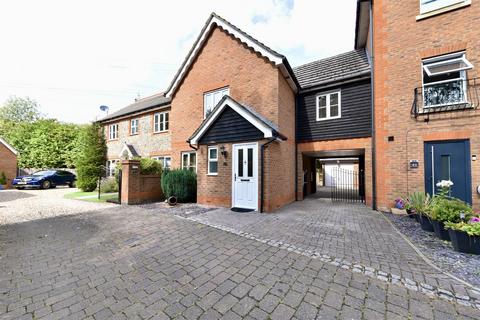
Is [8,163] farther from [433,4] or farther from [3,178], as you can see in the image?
[433,4]

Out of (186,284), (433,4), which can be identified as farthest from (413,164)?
(186,284)

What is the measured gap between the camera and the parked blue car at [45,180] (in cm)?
1728

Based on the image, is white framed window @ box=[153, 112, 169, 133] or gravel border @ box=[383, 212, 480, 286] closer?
gravel border @ box=[383, 212, 480, 286]

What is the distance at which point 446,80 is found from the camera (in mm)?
7609

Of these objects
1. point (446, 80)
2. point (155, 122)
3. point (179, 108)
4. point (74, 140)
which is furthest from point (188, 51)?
point (74, 140)

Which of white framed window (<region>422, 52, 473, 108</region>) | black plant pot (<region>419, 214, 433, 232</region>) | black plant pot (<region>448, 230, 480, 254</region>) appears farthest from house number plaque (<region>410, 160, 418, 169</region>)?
black plant pot (<region>448, 230, 480, 254</region>)

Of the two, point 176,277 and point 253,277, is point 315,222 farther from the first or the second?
point 176,277

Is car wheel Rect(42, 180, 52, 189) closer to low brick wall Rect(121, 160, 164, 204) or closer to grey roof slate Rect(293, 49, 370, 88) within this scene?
low brick wall Rect(121, 160, 164, 204)

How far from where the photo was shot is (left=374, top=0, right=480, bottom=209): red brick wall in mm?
7293

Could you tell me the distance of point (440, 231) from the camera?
502cm

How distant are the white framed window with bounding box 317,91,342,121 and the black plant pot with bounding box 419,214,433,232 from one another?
18.9ft

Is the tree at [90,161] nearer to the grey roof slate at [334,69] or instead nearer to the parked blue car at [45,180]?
the parked blue car at [45,180]

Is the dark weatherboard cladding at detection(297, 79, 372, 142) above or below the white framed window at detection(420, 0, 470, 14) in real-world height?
below

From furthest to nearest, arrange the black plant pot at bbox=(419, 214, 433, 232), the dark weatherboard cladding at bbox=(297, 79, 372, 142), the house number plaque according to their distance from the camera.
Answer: the dark weatherboard cladding at bbox=(297, 79, 372, 142), the house number plaque, the black plant pot at bbox=(419, 214, 433, 232)
